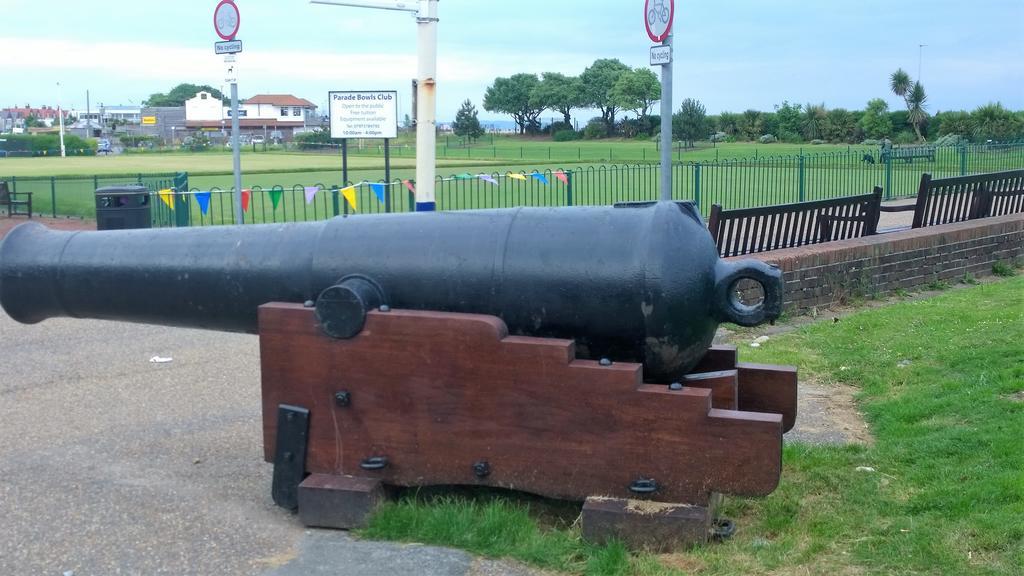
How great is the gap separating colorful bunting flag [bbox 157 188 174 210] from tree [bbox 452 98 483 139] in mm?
58253

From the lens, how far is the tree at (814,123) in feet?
178

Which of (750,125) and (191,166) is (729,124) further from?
(191,166)

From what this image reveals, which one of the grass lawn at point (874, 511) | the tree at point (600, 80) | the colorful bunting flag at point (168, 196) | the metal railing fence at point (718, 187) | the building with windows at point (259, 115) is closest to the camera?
the grass lawn at point (874, 511)

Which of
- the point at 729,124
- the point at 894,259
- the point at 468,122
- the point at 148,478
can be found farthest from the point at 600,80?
the point at 148,478

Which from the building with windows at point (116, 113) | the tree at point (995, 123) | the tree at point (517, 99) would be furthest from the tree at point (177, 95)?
the tree at point (995, 123)

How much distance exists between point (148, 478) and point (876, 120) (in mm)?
50095

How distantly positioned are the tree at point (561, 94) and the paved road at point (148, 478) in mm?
82541

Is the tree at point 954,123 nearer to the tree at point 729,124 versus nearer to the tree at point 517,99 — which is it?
the tree at point 729,124

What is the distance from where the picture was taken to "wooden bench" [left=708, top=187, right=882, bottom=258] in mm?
8898

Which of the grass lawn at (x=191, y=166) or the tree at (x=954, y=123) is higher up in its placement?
the tree at (x=954, y=123)

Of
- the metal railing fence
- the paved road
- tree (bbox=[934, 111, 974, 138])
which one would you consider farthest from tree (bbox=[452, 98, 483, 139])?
the paved road

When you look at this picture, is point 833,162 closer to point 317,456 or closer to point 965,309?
point 965,309

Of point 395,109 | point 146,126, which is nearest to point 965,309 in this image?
point 395,109

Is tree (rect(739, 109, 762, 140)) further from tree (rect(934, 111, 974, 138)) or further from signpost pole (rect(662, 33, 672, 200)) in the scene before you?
signpost pole (rect(662, 33, 672, 200))
